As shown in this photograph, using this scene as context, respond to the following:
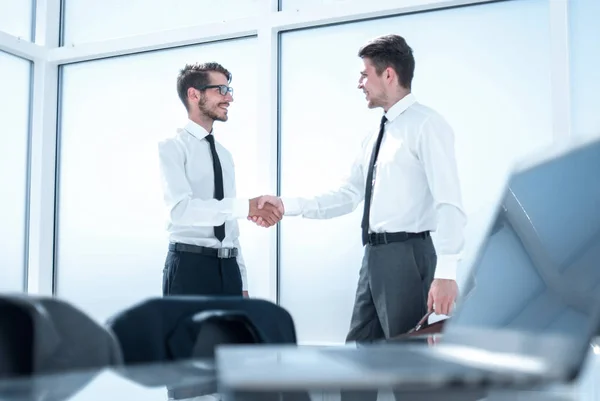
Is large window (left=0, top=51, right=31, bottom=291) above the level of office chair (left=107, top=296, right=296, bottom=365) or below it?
above

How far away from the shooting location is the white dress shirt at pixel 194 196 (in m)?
2.90

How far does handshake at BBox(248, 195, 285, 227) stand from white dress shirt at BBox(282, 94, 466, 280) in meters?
0.79

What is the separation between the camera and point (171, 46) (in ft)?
13.8

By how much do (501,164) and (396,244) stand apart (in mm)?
1208

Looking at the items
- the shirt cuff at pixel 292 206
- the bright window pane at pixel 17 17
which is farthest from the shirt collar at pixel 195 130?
the bright window pane at pixel 17 17

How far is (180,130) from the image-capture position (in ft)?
10.4

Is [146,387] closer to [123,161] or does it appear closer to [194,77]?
[194,77]

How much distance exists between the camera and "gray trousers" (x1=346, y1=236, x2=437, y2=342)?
235 centimetres

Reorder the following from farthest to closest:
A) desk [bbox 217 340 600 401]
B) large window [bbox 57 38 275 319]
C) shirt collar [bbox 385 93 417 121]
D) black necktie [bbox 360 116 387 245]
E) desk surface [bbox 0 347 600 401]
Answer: large window [bbox 57 38 275 319] → shirt collar [bbox 385 93 417 121] → black necktie [bbox 360 116 387 245] → desk surface [bbox 0 347 600 401] → desk [bbox 217 340 600 401]

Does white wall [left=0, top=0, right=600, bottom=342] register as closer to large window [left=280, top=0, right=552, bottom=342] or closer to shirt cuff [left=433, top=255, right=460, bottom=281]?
large window [left=280, top=0, right=552, bottom=342]

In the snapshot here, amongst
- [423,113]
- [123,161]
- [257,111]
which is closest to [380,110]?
[257,111]

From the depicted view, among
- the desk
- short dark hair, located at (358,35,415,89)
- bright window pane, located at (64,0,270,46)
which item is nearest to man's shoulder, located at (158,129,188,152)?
short dark hair, located at (358,35,415,89)

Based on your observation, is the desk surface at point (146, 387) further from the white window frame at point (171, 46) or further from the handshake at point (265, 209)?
the white window frame at point (171, 46)

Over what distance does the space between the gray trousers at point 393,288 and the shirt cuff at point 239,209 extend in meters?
0.72
